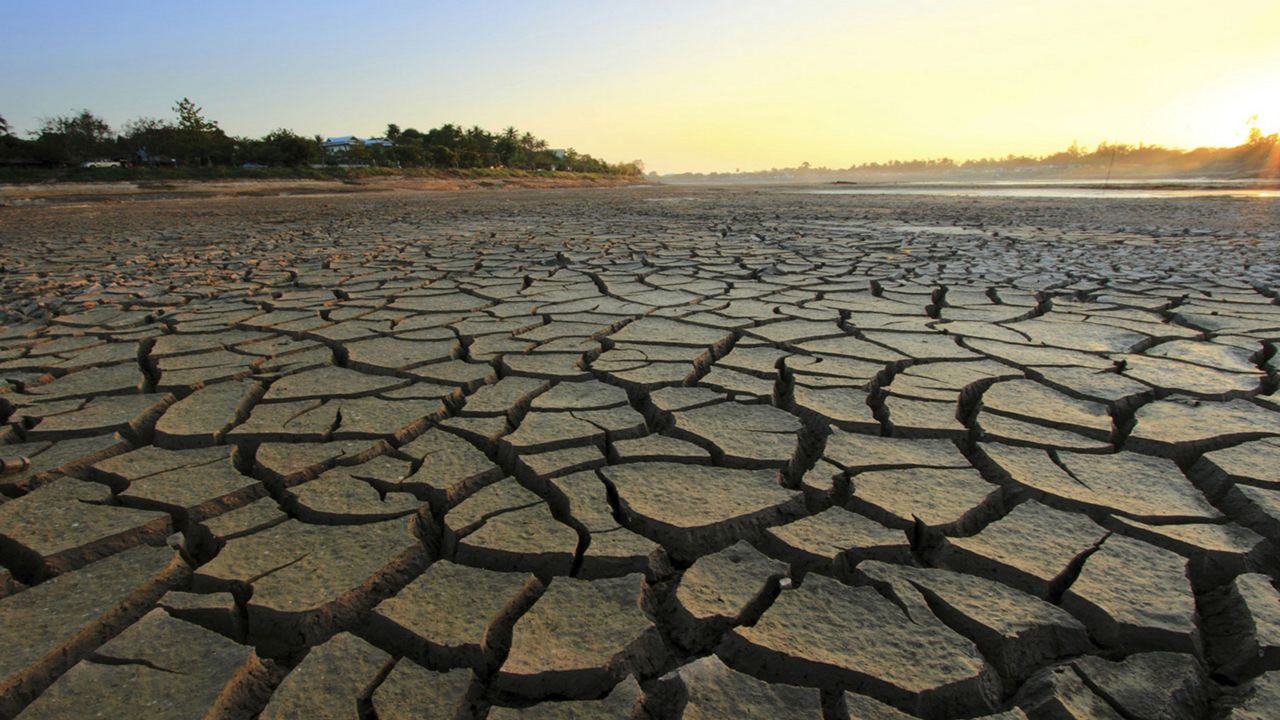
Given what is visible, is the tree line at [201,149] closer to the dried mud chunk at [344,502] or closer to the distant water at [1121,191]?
the distant water at [1121,191]

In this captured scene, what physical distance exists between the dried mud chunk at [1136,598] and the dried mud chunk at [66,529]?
5.37 ft

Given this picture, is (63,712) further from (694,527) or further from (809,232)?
(809,232)

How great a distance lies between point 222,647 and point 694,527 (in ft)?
2.58

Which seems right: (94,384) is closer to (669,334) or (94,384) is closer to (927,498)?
(669,334)

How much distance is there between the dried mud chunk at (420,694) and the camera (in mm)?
876

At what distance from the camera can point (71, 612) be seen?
1.06 metres

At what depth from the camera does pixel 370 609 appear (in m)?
1.10

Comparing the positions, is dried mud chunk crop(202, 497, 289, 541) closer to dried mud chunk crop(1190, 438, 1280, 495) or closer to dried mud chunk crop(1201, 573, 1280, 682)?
dried mud chunk crop(1201, 573, 1280, 682)

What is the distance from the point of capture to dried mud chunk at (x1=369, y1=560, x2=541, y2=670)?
987mm

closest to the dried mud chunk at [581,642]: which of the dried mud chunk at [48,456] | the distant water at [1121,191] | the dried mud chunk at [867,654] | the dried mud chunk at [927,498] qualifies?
the dried mud chunk at [867,654]

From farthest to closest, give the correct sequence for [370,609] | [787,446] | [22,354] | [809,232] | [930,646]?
1. [809,232]
2. [22,354]
3. [787,446]
4. [370,609]
5. [930,646]

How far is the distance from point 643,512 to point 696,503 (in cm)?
12

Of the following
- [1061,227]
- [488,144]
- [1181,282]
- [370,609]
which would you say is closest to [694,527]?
[370,609]

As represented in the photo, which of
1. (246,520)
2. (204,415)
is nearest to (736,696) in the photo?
(246,520)
